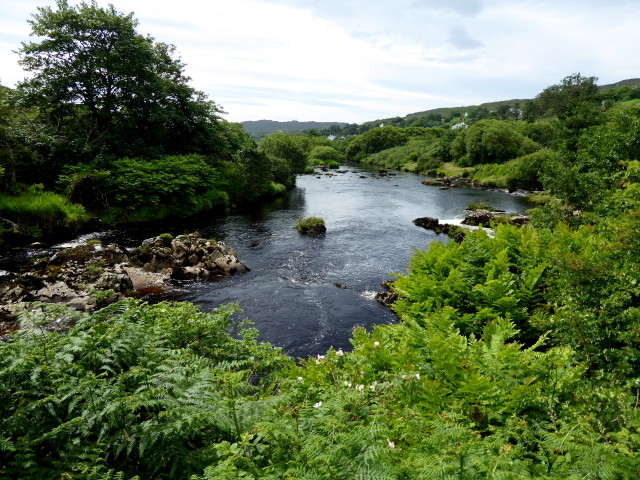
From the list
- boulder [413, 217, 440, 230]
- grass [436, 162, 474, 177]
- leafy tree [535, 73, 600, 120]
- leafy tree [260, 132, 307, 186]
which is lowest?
boulder [413, 217, 440, 230]

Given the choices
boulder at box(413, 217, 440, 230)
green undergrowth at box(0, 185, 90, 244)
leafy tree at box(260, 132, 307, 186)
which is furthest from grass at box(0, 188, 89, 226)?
leafy tree at box(260, 132, 307, 186)

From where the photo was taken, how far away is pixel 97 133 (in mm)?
28391

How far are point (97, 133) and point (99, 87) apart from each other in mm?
3578

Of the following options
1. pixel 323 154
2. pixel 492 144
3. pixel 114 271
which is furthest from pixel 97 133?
pixel 323 154

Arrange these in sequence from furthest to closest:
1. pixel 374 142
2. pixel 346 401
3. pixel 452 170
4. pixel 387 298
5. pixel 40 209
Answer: pixel 374 142
pixel 452 170
pixel 40 209
pixel 387 298
pixel 346 401

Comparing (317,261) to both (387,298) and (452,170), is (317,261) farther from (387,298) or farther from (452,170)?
(452,170)

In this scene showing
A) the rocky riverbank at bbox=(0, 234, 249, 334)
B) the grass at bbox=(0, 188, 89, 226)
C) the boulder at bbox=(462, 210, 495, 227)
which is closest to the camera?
the rocky riverbank at bbox=(0, 234, 249, 334)

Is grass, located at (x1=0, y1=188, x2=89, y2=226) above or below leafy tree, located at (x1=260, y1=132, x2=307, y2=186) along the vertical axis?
below

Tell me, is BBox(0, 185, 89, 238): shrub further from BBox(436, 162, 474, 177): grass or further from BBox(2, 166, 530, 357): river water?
BBox(436, 162, 474, 177): grass

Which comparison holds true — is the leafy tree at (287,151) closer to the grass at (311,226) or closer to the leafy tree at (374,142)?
the grass at (311,226)

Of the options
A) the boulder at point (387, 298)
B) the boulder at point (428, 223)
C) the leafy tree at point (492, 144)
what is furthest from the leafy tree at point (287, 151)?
the boulder at point (387, 298)

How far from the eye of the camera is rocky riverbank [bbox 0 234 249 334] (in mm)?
12336

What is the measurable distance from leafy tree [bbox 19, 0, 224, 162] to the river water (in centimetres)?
1062

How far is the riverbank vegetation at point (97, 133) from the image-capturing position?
22.2 metres
